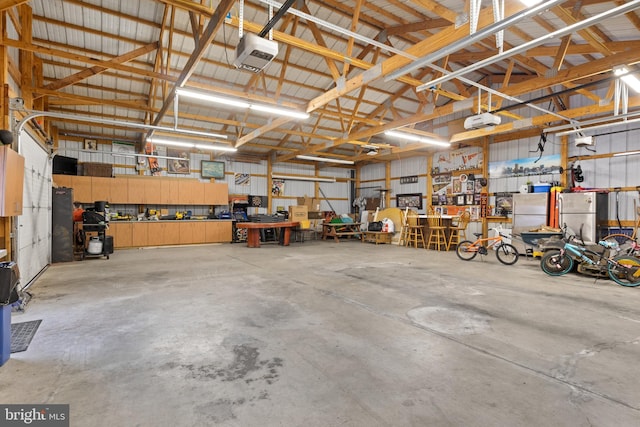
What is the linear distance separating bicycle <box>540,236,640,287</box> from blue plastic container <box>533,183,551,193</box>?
265 cm

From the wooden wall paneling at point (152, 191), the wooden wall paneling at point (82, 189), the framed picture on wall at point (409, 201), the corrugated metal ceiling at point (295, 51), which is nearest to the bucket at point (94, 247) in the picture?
the wooden wall paneling at point (82, 189)

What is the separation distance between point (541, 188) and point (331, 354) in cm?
902

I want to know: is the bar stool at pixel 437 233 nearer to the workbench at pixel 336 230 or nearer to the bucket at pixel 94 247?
the workbench at pixel 336 230

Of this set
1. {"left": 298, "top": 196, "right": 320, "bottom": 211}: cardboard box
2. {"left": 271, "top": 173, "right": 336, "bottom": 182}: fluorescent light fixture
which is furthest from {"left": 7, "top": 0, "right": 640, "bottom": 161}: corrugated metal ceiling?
{"left": 298, "top": 196, "right": 320, "bottom": 211}: cardboard box

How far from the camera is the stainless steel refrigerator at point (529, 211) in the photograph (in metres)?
8.61

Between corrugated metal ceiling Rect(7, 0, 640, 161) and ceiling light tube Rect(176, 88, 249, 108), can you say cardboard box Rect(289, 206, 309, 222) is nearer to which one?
corrugated metal ceiling Rect(7, 0, 640, 161)

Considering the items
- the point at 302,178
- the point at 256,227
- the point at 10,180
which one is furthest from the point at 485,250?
the point at 302,178

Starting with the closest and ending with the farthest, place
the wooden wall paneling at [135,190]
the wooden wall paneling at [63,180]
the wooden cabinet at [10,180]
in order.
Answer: the wooden cabinet at [10,180], the wooden wall paneling at [63,180], the wooden wall paneling at [135,190]

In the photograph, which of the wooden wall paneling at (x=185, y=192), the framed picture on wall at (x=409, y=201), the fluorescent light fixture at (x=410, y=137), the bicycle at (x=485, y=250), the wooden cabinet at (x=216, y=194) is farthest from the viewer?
the framed picture on wall at (x=409, y=201)

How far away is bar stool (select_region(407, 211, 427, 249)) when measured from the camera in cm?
1097

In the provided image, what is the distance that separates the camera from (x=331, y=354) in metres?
2.62

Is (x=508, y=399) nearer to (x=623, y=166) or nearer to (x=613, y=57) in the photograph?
(x=613, y=57)

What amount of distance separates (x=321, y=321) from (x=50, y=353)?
2453 mm

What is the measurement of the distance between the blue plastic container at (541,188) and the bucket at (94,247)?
1208 cm
